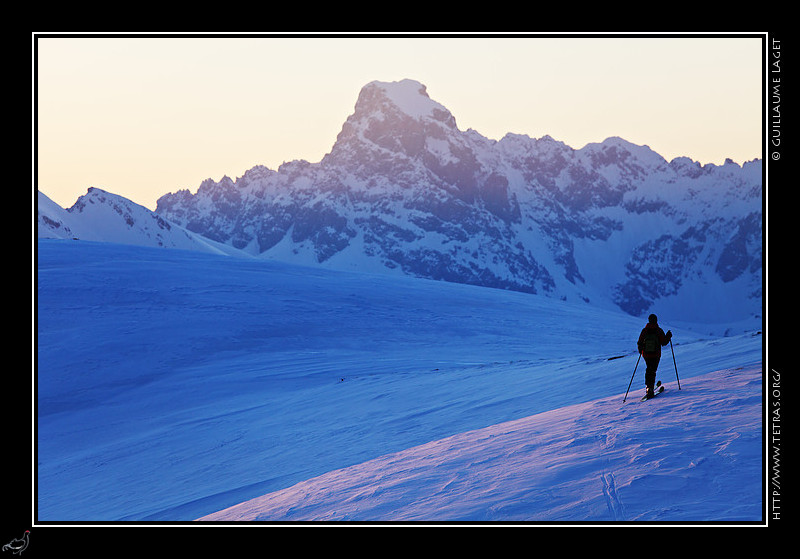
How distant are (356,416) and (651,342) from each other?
281 inches

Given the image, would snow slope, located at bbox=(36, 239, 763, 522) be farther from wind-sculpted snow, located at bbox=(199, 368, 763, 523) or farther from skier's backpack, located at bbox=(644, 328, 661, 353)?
skier's backpack, located at bbox=(644, 328, 661, 353)

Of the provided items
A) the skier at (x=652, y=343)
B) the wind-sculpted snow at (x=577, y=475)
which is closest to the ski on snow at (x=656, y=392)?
the wind-sculpted snow at (x=577, y=475)

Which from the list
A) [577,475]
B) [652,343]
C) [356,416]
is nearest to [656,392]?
[652,343]

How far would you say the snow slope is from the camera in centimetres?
863

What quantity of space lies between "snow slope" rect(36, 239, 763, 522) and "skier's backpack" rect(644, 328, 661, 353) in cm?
80

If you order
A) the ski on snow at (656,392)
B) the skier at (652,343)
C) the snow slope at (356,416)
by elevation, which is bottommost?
the snow slope at (356,416)

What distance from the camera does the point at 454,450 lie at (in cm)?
1121

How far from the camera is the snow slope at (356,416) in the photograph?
8633 mm

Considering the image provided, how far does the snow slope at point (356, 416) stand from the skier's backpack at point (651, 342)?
80 centimetres

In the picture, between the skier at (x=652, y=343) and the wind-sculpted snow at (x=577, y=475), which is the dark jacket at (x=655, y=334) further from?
the wind-sculpted snow at (x=577, y=475)

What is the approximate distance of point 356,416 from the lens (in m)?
16.8

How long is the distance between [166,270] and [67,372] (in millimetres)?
19994
